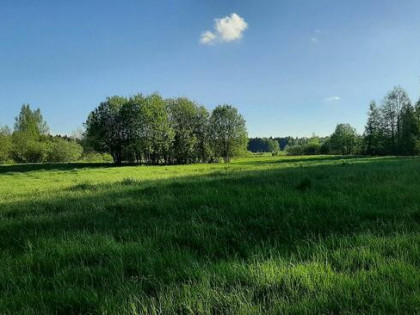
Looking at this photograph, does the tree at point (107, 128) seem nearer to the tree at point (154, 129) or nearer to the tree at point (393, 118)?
the tree at point (154, 129)

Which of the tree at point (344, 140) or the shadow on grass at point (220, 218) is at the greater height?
the tree at point (344, 140)

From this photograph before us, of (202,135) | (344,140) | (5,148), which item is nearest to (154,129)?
(202,135)

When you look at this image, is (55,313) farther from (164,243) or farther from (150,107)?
(150,107)

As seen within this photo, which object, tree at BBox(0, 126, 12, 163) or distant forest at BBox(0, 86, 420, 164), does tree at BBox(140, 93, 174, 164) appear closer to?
distant forest at BBox(0, 86, 420, 164)

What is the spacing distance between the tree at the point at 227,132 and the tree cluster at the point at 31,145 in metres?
56.4

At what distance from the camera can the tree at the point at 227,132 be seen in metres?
94.3

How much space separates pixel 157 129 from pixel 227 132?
25241mm

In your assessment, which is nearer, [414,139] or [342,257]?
[342,257]

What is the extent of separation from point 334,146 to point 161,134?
89.0m

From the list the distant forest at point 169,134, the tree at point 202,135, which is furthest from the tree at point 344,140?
the tree at point 202,135

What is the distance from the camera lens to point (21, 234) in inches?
261

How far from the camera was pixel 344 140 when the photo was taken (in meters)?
133

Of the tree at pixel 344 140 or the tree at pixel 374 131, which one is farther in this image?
the tree at pixel 344 140

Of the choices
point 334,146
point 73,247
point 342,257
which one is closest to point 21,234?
point 73,247
